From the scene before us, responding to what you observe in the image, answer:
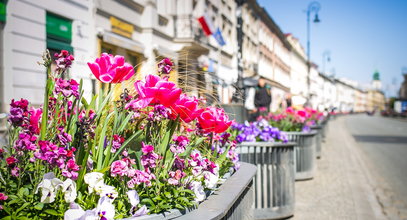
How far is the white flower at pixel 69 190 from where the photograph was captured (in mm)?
1427

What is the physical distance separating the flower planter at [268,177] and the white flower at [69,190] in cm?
285

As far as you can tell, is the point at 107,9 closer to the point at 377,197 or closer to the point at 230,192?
the point at 377,197

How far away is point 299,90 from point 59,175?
2958 inches

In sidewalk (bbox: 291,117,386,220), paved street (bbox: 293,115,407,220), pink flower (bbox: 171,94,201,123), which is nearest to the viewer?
pink flower (bbox: 171,94,201,123)

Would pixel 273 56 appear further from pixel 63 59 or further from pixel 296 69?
pixel 63 59

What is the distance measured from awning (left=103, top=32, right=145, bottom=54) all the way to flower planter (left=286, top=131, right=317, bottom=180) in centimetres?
626

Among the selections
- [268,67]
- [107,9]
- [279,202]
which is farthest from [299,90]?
Answer: [279,202]

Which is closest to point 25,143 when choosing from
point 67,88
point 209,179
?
point 67,88

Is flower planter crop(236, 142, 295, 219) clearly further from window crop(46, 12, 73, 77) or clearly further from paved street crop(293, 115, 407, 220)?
window crop(46, 12, 73, 77)

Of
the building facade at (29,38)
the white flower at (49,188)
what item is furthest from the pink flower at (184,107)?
the building facade at (29,38)

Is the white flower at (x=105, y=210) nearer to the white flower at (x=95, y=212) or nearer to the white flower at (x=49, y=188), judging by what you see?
the white flower at (x=95, y=212)

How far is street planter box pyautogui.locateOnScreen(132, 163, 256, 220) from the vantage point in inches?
59.5

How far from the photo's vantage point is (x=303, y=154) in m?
6.80

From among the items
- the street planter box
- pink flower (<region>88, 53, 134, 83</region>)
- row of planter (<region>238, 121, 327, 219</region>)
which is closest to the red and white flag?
row of planter (<region>238, 121, 327, 219</region>)
